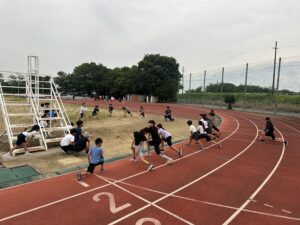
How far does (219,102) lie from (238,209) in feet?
143

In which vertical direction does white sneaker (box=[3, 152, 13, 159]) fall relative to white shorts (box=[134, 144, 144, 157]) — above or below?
below

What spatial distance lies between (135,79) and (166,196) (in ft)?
184

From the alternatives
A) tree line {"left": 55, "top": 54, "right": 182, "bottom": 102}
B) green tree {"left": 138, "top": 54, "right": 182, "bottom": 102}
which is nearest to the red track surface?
green tree {"left": 138, "top": 54, "right": 182, "bottom": 102}

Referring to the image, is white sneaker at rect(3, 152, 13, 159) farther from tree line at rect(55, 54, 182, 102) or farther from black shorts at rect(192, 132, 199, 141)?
tree line at rect(55, 54, 182, 102)

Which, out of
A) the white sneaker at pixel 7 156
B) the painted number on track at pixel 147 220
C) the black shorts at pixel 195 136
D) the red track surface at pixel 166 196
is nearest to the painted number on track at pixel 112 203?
the red track surface at pixel 166 196

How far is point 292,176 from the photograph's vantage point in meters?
9.27

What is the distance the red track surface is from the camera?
588 centimetres

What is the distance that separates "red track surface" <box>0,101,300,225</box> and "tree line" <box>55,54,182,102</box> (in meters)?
47.8

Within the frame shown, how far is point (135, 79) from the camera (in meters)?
62.2

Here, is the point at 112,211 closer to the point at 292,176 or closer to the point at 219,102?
the point at 292,176

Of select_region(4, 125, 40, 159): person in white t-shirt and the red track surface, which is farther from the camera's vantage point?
select_region(4, 125, 40, 159): person in white t-shirt

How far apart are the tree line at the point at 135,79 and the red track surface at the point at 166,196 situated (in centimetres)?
4784

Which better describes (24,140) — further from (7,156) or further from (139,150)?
(139,150)

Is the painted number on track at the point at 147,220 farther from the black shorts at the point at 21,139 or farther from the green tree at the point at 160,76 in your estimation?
the green tree at the point at 160,76
